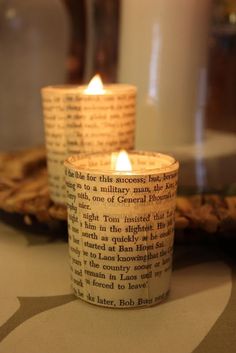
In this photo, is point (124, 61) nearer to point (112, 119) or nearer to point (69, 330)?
point (112, 119)

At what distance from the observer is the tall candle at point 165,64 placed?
0.61 metres

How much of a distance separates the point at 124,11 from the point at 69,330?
1.42 feet

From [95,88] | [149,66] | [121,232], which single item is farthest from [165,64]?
[121,232]

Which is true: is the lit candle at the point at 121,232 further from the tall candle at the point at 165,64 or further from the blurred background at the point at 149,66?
the tall candle at the point at 165,64

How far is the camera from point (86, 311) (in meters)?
0.32

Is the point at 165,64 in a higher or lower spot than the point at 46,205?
higher

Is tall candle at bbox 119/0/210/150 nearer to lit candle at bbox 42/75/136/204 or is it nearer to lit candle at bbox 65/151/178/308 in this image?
lit candle at bbox 42/75/136/204

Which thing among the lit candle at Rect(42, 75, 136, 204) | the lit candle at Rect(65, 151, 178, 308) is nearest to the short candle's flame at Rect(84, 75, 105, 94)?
the lit candle at Rect(42, 75, 136, 204)

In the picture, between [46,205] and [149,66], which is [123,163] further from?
[149,66]

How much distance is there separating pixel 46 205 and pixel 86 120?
7 cm

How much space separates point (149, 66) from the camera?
0.63 m

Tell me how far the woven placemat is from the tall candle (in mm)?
163

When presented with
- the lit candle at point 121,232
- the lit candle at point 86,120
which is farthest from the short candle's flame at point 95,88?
the lit candle at point 121,232

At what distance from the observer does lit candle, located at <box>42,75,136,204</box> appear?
417 millimetres
